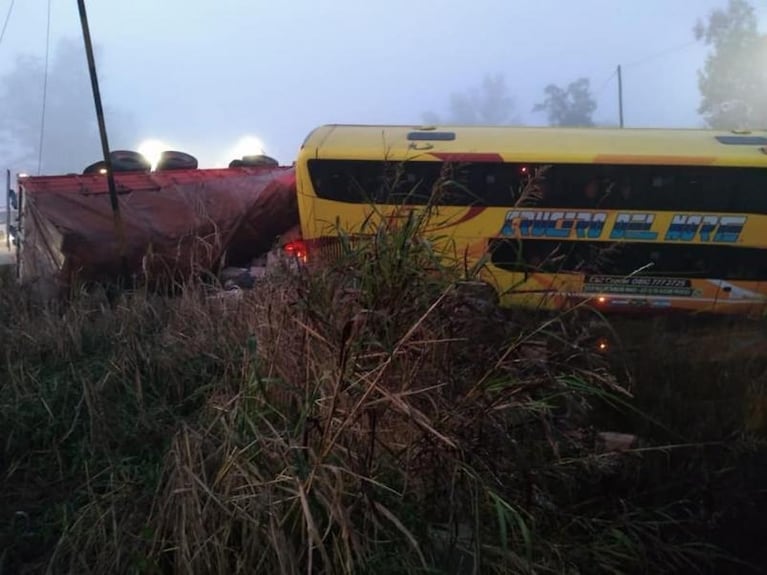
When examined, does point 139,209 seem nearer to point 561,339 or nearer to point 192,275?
point 192,275

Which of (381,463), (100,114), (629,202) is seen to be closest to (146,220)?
(100,114)

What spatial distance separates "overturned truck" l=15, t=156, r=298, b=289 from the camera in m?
9.77

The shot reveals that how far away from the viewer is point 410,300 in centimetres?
324

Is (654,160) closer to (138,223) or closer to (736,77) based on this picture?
(138,223)

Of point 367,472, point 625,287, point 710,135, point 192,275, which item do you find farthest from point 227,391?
point 710,135

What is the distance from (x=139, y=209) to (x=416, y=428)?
8.75 metres

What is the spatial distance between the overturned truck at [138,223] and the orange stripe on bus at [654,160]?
183 inches

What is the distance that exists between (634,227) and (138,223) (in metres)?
6.65

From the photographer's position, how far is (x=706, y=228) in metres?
10.3

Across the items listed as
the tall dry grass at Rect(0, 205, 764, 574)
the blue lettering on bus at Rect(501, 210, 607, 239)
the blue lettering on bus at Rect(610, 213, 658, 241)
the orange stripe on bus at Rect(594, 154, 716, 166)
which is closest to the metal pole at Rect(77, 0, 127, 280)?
the blue lettering on bus at Rect(501, 210, 607, 239)

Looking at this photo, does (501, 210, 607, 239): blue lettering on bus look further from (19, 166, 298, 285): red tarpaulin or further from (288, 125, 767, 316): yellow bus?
(19, 166, 298, 285): red tarpaulin

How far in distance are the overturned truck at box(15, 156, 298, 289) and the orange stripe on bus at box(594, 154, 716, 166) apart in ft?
15.3

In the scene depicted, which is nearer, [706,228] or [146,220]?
[706,228]

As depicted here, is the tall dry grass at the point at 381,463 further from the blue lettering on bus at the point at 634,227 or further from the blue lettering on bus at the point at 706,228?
the blue lettering on bus at the point at 706,228
